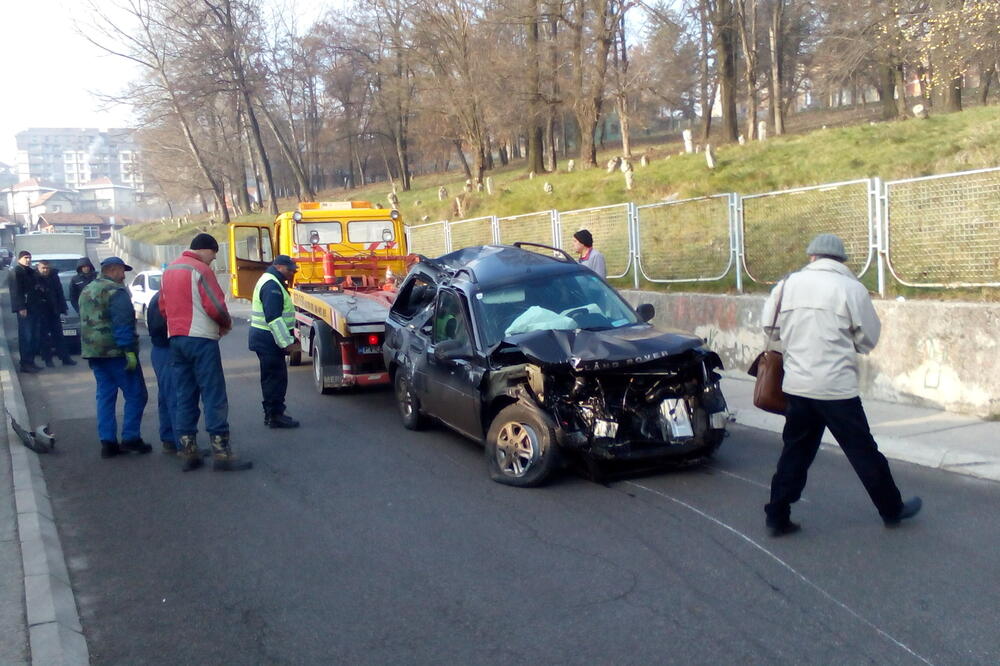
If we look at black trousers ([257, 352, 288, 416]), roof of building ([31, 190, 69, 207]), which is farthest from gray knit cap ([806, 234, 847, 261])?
roof of building ([31, 190, 69, 207])

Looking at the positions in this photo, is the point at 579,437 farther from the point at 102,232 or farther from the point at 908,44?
the point at 102,232

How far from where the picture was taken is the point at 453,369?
7.76 metres

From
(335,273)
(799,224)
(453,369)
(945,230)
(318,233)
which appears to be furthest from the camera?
(318,233)

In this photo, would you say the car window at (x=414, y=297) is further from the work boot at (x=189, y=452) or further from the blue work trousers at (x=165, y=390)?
the work boot at (x=189, y=452)

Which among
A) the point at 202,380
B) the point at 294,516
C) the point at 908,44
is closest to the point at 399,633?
the point at 294,516

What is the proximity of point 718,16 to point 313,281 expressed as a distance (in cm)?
2383

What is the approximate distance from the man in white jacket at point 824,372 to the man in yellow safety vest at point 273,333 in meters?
5.40

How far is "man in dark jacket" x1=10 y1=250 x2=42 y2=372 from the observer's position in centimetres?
1448

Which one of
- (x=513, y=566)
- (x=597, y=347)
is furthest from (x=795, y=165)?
(x=513, y=566)

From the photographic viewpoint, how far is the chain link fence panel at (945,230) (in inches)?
351

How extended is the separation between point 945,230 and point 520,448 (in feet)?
18.1

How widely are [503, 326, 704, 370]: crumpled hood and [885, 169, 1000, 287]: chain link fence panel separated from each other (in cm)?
390

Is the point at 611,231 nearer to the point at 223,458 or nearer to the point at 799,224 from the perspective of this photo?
the point at 799,224

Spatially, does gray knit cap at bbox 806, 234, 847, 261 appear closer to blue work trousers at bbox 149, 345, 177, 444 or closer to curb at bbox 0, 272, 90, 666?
curb at bbox 0, 272, 90, 666
